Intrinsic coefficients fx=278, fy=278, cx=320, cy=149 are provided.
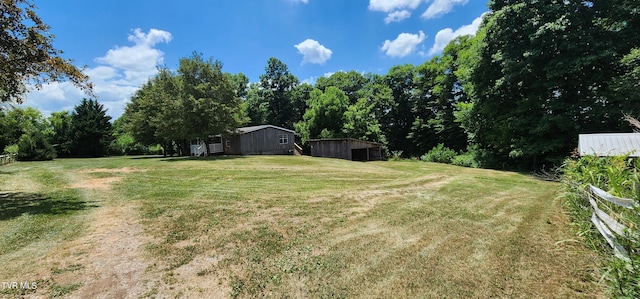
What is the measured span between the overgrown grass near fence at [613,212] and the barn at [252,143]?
87.6 feet

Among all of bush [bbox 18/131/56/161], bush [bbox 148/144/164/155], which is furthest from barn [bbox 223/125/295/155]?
bush [bbox 148/144/164/155]

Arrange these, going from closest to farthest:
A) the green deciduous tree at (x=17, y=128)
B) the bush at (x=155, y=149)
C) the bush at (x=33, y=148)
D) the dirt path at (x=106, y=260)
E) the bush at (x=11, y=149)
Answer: the dirt path at (x=106, y=260) < the bush at (x=33, y=148) < the green deciduous tree at (x=17, y=128) < the bush at (x=11, y=149) < the bush at (x=155, y=149)

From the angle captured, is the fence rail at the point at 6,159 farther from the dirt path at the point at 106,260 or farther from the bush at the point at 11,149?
the dirt path at the point at 106,260

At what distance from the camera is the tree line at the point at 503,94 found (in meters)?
16.1

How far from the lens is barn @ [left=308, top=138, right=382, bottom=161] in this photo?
30.0 metres

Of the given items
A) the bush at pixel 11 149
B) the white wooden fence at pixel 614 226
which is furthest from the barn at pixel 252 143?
the white wooden fence at pixel 614 226

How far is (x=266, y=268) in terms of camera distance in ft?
14.2

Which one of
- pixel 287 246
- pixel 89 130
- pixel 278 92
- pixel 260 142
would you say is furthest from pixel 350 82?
pixel 287 246

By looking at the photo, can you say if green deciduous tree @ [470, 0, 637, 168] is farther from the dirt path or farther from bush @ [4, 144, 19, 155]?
bush @ [4, 144, 19, 155]

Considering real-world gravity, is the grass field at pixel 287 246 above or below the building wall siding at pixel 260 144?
below

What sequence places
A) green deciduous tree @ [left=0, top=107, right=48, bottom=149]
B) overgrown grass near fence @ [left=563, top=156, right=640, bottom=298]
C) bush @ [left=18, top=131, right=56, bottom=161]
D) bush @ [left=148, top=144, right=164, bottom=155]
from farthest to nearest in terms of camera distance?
bush @ [left=148, top=144, right=164, bottom=155] < green deciduous tree @ [left=0, top=107, right=48, bottom=149] < bush @ [left=18, top=131, right=56, bottom=161] < overgrown grass near fence @ [left=563, top=156, right=640, bottom=298]

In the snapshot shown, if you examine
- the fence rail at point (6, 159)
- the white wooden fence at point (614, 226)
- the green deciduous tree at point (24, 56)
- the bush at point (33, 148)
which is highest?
the green deciduous tree at point (24, 56)

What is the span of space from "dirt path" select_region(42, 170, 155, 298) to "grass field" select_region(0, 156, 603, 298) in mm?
23

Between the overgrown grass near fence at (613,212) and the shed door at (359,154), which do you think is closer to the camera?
the overgrown grass near fence at (613,212)
